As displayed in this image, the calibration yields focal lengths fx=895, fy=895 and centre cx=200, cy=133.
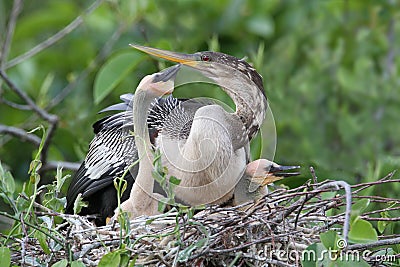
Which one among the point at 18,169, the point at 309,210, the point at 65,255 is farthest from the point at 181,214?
the point at 18,169

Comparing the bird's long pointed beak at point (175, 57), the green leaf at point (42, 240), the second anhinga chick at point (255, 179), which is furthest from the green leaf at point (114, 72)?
the green leaf at point (42, 240)

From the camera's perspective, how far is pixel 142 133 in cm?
340

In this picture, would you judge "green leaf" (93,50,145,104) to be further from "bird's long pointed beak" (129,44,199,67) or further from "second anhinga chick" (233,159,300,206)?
"second anhinga chick" (233,159,300,206)

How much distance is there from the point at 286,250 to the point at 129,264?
2.05 feet

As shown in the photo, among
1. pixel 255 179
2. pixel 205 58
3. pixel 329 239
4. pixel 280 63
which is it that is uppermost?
pixel 280 63

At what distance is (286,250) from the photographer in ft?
10.3

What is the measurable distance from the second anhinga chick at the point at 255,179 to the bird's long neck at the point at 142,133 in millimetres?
342

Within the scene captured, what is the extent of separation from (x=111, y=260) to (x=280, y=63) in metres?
3.68

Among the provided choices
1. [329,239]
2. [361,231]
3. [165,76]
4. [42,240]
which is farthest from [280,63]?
[361,231]

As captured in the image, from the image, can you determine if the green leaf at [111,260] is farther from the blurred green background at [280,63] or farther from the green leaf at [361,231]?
the blurred green background at [280,63]

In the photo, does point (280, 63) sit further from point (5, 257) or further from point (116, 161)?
point (5, 257)

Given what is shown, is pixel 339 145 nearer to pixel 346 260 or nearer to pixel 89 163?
pixel 89 163

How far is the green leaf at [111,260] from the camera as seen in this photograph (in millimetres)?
2688

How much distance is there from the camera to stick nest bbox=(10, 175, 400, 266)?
Result: 2934 millimetres
